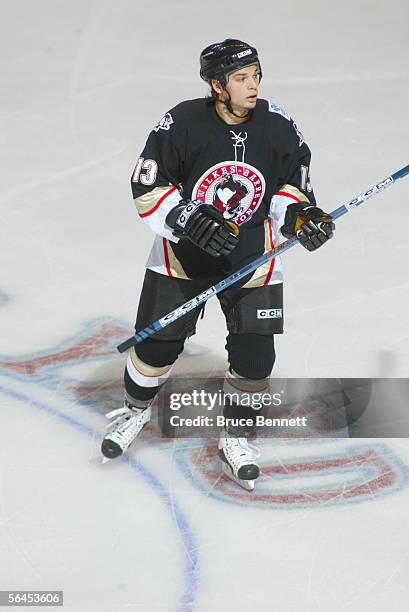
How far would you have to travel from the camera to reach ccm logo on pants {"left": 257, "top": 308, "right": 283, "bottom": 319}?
2.69 m

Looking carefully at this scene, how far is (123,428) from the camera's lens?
292 centimetres

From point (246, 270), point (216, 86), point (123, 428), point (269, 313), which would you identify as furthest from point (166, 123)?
point (123, 428)

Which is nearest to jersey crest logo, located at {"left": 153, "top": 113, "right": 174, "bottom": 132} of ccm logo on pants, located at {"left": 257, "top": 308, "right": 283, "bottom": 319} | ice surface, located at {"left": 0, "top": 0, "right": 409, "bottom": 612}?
ccm logo on pants, located at {"left": 257, "top": 308, "right": 283, "bottom": 319}

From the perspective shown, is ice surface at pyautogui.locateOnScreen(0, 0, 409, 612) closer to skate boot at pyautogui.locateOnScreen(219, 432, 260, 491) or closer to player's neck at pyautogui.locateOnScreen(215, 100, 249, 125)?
skate boot at pyautogui.locateOnScreen(219, 432, 260, 491)

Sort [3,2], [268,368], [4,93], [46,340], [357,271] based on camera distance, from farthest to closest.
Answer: [3,2]
[4,93]
[357,271]
[46,340]
[268,368]

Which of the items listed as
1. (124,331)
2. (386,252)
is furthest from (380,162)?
(124,331)

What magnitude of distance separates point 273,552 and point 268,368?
0.52 m

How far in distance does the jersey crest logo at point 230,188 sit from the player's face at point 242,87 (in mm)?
159

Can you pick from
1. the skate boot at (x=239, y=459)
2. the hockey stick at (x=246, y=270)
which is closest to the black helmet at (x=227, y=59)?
the hockey stick at (x=246, y=270)

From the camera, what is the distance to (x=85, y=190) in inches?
170

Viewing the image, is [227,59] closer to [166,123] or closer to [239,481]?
[166,123]

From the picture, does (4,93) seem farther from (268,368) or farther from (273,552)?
(273,552)

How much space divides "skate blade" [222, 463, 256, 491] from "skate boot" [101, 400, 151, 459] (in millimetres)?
299

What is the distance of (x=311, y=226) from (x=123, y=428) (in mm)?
890
